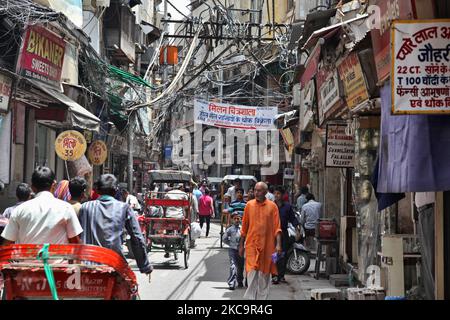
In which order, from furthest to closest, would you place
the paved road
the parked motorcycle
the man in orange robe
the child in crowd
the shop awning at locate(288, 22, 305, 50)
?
the shop awning at locate(288, 22, 305, 50), the parked motorcycle, the child in crowd, the paved road, the man in orange robe

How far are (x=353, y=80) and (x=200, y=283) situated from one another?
5163 millimetres

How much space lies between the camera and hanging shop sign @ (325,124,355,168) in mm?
13711

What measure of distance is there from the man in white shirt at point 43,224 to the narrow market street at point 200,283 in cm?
532

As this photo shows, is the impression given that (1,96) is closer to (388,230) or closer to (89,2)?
(388,230)

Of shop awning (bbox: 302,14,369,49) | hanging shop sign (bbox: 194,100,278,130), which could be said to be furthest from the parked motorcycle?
hanging shop sign (bbox: 194,100,278,130)

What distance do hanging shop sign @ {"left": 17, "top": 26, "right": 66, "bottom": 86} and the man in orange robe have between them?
716 cm

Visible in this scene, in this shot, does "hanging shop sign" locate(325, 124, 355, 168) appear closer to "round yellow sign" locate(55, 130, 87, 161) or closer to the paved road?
the paved road

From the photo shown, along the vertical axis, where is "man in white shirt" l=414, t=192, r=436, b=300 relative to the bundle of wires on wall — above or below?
below

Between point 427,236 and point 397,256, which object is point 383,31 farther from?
point 397,256

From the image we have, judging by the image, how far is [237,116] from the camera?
1016 inches

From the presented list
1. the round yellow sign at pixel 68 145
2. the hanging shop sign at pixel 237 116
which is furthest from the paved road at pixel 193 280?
the hanging shop sign at pixel 237 116

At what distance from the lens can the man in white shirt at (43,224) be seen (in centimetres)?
611

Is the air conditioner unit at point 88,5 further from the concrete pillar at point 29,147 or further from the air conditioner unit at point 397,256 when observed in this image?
the air conditioner unit at point 397,256
